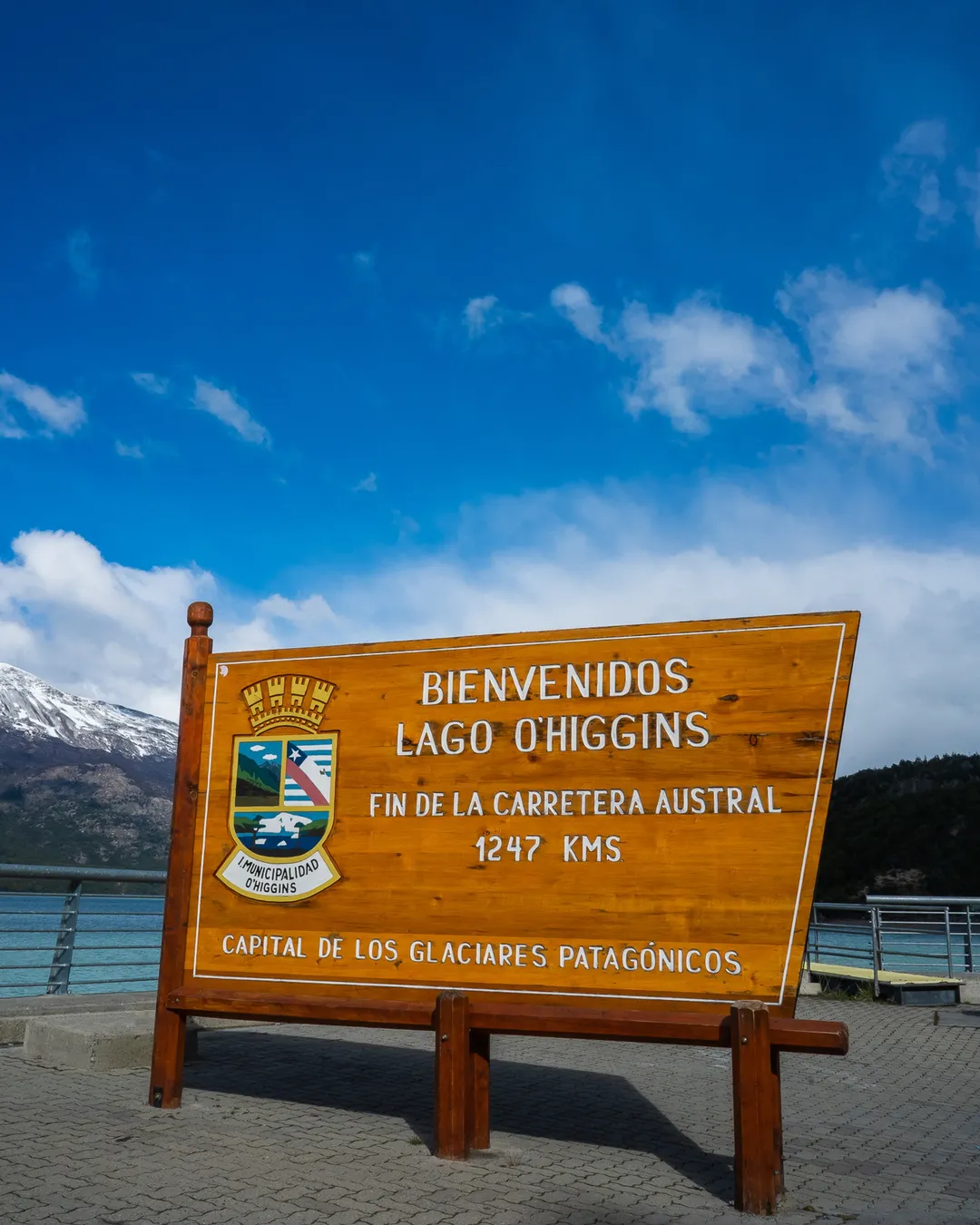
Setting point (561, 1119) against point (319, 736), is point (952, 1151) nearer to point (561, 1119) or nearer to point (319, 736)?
point (561, 1119)

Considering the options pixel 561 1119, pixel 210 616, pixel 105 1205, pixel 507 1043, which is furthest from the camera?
pixel 507 1043

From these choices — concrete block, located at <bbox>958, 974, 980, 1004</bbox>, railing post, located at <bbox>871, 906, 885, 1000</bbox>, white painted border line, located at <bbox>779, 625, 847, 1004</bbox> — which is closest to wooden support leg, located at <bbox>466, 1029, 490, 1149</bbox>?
white painted border line, located at <bbox>779, 625, 847, 1004</bbox>

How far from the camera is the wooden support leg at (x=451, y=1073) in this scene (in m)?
5.22

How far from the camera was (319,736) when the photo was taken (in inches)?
247

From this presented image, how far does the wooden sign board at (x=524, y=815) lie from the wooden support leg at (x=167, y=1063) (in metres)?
0.26

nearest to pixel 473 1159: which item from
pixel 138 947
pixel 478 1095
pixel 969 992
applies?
pixel 478 1095

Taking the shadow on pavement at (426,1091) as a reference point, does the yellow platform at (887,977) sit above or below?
above

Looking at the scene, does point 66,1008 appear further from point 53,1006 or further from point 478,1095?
point 478,1095

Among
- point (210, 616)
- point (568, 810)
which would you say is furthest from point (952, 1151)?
point (210, 616)

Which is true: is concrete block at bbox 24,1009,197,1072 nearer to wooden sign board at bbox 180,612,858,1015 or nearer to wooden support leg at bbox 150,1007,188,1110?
wooden support leg at bbox 150,1007,188,1110

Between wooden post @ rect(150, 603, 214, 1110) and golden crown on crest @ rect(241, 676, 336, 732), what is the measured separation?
1.37ft

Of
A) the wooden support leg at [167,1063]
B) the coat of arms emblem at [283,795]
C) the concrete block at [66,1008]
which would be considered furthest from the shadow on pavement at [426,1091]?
the coat of arms emblem at [283,795]

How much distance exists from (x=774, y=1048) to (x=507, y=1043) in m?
4.86

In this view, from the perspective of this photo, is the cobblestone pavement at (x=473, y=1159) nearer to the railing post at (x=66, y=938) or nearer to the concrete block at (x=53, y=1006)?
the concrete block at (x=53, y=1006)
